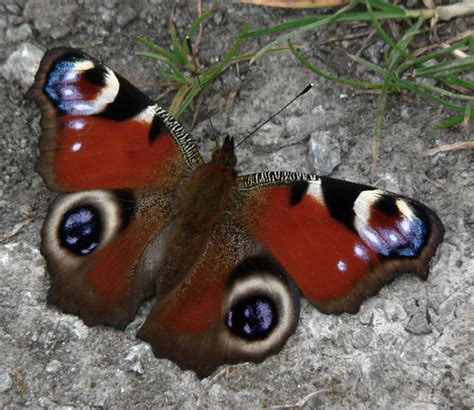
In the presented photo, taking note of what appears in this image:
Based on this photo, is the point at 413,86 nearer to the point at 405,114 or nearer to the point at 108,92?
the point at 405,114

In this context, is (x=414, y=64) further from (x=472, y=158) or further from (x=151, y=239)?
(x=151, y=239)

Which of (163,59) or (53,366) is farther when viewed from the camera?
(163,59)

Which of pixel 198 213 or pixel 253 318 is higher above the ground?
pixel 198 213

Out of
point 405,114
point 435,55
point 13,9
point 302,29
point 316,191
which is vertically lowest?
point 405,114

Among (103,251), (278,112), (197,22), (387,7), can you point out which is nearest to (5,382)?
(103,251)

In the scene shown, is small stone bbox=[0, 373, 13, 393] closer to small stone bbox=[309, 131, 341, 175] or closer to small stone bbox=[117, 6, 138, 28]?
small stone bbox=[309, 131, 341, 175]

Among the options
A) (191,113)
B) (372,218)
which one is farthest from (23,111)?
(372,218)
